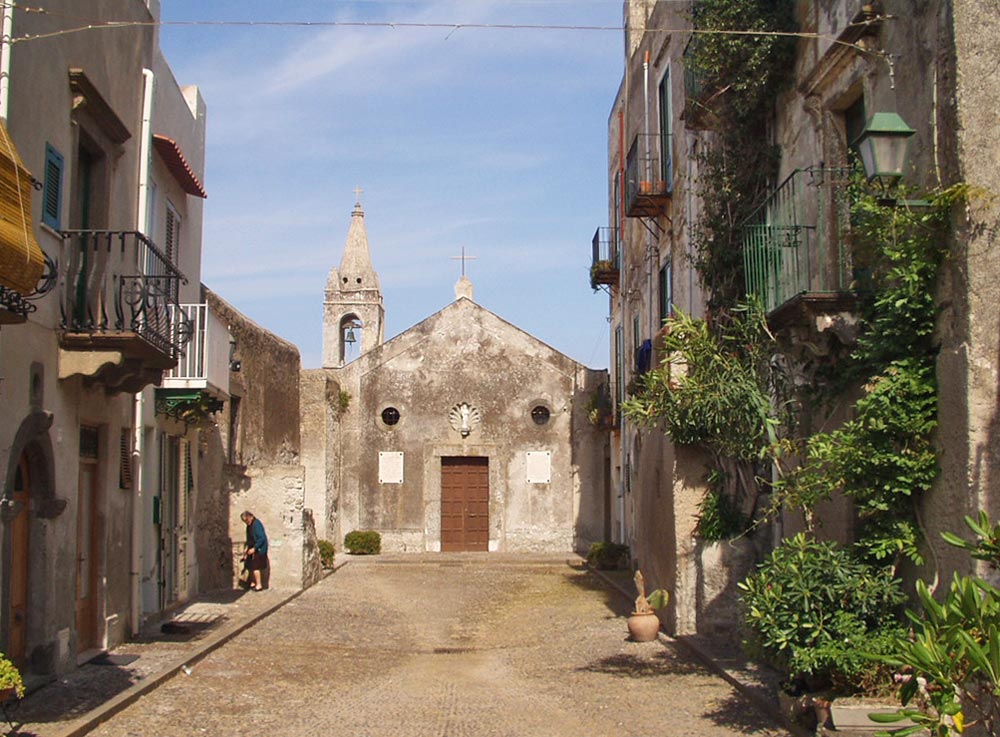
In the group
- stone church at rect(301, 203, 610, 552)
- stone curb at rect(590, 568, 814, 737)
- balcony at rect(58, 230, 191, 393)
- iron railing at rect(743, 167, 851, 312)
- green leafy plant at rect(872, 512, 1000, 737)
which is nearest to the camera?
green leafy plant at rect(872, 512, 1000, 737)

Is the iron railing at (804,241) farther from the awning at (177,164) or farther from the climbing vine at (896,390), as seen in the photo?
the awning at (177,164)

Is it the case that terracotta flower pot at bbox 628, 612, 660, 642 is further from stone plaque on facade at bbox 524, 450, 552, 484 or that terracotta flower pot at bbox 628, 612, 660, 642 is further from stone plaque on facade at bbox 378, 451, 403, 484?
stone plaque on facade at bbox 378, 451, 403, 484

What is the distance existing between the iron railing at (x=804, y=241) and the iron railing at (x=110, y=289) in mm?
6028

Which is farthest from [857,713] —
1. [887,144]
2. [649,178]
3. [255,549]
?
[255,549]

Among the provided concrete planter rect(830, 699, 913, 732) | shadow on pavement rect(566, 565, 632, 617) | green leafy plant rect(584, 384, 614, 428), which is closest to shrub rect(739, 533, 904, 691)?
concrete planter rect(830, 699, 913, 732)

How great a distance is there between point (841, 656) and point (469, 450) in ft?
80.0

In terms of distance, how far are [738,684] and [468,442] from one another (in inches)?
859

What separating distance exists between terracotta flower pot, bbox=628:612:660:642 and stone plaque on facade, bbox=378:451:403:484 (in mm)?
18303

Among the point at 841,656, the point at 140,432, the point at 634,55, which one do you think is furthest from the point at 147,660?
the point at 634,55

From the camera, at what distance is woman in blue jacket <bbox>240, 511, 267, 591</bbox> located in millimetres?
20625

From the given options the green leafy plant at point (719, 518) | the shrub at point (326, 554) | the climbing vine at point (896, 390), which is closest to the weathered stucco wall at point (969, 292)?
the climbing vine at point (896, 390)

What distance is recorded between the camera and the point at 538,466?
106ft

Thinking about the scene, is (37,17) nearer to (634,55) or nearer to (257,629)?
(257,629)

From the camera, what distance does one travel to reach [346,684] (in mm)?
11898
